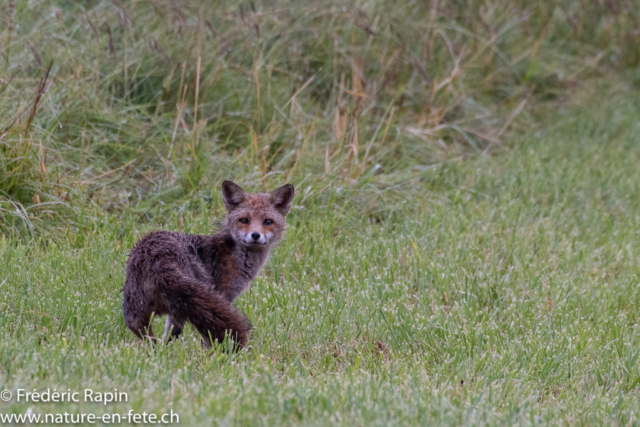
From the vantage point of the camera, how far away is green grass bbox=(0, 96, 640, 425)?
4125mm

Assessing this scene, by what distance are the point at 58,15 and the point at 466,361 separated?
6898 mm

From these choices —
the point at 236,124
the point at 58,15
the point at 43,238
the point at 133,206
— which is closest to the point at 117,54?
the point at 58,15

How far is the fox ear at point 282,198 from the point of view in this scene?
5898mm

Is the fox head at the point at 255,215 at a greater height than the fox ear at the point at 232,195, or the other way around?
the fox ear at the point at 232,195

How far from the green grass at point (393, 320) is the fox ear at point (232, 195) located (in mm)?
812

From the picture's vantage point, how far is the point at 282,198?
19.5 ft

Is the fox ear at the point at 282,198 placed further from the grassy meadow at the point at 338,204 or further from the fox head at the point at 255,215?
the grassy meadow at the point at 338,204

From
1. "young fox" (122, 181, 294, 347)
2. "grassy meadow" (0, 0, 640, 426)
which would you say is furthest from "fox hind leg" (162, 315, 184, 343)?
"grassy meadow" (0, 0, 640, 426)

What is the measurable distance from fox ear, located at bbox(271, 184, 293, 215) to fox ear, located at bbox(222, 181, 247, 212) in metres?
0.24

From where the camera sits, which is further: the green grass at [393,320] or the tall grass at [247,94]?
the tall grass at [247,94]

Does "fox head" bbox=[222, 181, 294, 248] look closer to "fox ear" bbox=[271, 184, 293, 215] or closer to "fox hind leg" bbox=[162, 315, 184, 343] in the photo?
"fox ear" bbox=[271, 184, 293, 215]

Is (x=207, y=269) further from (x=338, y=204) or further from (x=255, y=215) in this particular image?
(x=338, y=204)

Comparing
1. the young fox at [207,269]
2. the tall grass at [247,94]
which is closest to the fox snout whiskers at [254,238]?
the young fox at [207,269]

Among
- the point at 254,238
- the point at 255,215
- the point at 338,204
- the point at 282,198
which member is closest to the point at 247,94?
the point at 338,204
